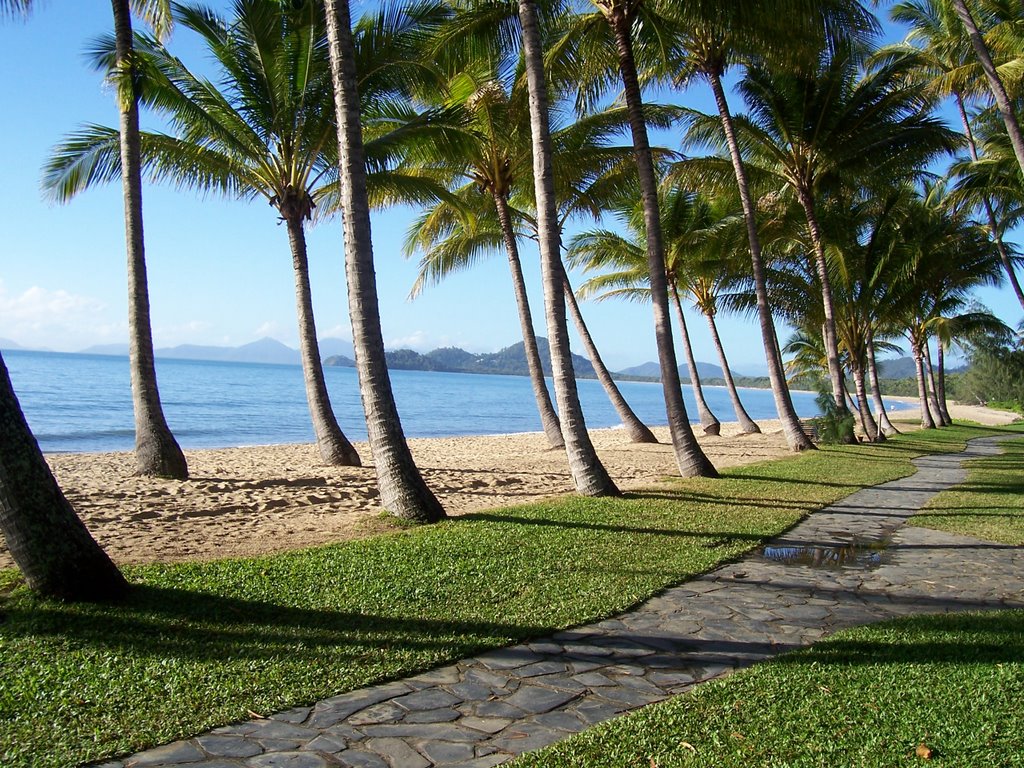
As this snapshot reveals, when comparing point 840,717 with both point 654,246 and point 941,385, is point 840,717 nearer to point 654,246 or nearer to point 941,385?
point 654,246

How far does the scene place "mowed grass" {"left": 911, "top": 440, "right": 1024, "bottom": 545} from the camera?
7961mm

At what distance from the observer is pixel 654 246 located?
438 inches

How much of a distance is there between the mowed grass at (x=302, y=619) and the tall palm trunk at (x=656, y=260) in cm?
378

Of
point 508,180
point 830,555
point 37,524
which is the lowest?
point 830,555

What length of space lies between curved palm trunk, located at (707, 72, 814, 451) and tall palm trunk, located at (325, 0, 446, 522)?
1031 cm

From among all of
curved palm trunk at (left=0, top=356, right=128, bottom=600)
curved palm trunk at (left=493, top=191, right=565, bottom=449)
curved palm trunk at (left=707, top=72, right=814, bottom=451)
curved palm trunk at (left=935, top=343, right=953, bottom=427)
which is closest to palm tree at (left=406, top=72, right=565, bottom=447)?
curved palm trunk at (left=493, top=191, right=565, bottom=449)

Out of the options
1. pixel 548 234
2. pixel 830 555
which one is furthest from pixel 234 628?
pixel 548 234

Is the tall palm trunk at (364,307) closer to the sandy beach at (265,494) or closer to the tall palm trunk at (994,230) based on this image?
the sandy beach at (265,494)

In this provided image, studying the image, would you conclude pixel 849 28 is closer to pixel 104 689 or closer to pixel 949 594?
pixel 949 594

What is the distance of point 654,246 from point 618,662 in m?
8.17

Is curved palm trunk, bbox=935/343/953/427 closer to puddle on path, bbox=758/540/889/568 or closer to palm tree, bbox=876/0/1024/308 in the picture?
palm tree, bbox=876/0/1024/308

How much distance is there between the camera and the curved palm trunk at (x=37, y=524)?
425 cm

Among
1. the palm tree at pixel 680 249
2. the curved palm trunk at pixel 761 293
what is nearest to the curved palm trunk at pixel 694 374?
the palm tree at pixel 680 249

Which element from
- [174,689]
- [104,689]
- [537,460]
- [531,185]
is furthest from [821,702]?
[531,185]
